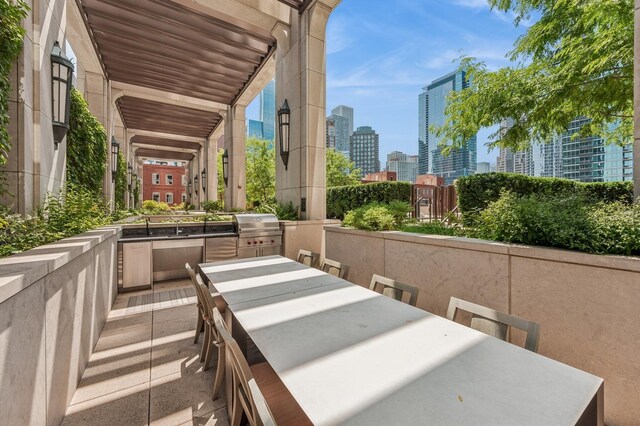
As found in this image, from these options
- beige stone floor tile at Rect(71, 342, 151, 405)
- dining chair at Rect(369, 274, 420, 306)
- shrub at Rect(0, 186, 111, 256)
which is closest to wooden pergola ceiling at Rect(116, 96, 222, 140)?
shrub at Rect(0, 186, 111, 256)

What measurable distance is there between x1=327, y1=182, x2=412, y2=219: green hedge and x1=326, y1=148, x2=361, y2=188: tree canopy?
1432cm

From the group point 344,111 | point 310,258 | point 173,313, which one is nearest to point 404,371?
point 310,258

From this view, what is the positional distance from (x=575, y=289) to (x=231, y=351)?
9.98 feet

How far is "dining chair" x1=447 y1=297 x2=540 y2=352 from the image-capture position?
1791 mm

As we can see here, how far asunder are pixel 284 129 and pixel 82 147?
4662 millimetres

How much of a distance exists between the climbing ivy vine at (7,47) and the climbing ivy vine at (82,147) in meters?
3.23

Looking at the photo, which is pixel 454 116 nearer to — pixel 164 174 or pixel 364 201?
pixel 364 201

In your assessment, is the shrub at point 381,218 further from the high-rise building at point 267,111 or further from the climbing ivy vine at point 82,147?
the high-rise building at point 267,111

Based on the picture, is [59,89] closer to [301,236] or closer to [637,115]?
[301,236]

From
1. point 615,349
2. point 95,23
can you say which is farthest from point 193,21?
point 615,349

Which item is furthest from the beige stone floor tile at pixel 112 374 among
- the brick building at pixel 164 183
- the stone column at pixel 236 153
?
the brick building at pixel 164 183

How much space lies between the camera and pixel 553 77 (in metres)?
4.77

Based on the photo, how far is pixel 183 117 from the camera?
13.4 m

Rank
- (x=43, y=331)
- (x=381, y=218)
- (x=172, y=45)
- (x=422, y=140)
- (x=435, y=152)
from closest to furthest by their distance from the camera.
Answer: (x=43, y=331) < (x=381, y=218) < (x=172, y=45) < (x=435, y=152) < (x=422, y=140)
